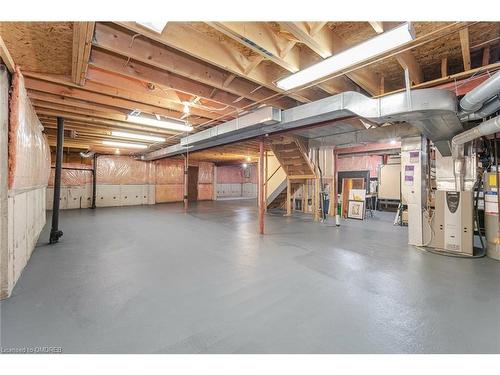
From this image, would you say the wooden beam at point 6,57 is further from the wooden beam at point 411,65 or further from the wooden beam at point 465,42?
the wooden beam at point 465,42

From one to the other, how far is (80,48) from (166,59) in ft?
2.33

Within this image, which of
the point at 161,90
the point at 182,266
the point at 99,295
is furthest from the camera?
the point at 161,90

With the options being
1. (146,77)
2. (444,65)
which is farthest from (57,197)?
(444,65)

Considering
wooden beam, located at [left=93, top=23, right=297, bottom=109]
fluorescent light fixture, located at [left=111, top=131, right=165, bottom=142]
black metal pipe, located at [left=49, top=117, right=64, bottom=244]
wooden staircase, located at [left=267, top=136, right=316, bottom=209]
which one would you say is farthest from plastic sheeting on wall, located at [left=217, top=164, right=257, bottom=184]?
wooden beam, located at [left=93, top=23, right=297, bottom=109]

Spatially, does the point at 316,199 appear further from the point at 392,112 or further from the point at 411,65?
the point at 411,65

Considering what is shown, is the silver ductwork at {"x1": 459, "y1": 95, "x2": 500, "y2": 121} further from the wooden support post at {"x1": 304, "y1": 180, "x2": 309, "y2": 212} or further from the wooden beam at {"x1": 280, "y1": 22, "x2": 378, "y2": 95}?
the wooden support post at {"x1": 304, "y1": 180, "x2": 309, "y2": 212}

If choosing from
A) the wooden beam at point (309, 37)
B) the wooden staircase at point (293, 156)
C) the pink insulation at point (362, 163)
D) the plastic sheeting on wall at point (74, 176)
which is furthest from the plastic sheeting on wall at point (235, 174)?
the wooden beam at point (309, 37)

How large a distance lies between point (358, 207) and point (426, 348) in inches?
217

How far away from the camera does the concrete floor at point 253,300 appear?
142cm

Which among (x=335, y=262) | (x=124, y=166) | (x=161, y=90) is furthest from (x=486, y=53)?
(x=124, y=166)

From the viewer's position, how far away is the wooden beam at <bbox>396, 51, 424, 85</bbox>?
7.38 feet

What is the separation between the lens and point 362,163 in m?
9.72

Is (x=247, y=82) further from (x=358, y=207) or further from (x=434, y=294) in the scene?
(x=358, y=207)

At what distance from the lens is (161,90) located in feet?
10.6
